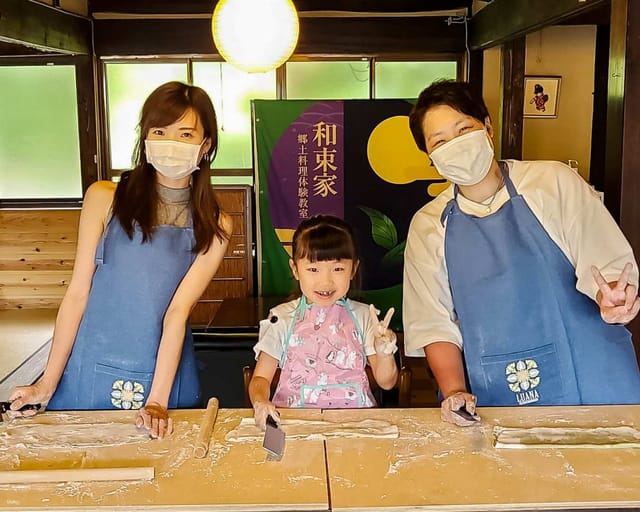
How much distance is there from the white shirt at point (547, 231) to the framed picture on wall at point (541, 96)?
400cm

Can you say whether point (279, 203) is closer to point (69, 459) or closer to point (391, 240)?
point (391, 240)

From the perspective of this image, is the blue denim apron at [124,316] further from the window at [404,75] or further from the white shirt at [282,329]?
the window at [404,75]

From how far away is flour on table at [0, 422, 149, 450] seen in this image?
1.51 m

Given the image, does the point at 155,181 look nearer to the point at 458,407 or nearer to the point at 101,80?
the point at 458,407

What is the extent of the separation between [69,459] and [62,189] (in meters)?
5.32

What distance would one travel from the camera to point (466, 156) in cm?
177

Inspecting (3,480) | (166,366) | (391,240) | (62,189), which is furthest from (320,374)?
(62,189)

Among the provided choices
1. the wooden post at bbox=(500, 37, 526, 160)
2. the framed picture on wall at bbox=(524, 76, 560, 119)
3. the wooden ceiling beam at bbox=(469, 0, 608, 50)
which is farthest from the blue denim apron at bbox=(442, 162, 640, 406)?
the framed picture on wall at bbox=(524, 76, 560, 119)

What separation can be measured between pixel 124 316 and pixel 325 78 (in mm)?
4292

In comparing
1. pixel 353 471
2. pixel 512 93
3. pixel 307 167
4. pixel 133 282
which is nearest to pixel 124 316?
pixel 133 282

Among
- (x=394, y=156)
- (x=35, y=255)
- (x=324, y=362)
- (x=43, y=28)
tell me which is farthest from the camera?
(x=35, y=255)

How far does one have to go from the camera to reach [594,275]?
164 centimetres

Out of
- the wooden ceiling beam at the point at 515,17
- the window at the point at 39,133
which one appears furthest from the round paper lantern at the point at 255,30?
the window at the point at 39,133

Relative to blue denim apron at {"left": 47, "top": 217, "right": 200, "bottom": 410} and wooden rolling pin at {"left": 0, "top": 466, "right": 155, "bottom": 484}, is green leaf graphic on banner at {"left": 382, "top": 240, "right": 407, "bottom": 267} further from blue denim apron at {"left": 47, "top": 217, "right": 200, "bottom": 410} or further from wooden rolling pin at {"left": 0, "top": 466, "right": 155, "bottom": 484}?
wooden rolling pin at {"left": 0, "top": 466, "right": 155, "bottom": 484}
